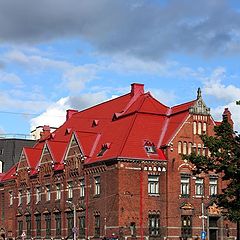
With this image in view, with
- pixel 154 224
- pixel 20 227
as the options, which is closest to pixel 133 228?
pixel 154 224

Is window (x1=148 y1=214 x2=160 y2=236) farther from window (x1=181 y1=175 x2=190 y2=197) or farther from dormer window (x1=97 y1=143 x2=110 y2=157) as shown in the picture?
dormer window (x1=97 y1=143 x2=110 y2=157)

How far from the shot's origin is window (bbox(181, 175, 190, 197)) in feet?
246

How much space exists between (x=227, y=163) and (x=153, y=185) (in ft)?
67.4

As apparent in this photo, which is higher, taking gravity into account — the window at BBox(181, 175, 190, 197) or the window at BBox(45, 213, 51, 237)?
the window at BBox(181, 175, 190, 197)

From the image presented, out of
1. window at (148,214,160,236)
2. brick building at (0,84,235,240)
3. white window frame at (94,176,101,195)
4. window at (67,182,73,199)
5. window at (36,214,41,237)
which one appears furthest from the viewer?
window at (36,214,41,237)

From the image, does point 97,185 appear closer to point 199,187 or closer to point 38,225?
point 199,187

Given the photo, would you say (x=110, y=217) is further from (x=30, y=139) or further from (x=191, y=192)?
(x=30, y=139)

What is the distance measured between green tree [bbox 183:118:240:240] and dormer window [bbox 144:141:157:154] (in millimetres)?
17330

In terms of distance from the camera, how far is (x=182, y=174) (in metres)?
75.2

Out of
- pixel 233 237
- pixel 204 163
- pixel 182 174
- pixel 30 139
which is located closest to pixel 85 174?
pixel 182 174

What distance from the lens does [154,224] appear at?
2864 inches

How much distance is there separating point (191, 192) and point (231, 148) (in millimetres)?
21134

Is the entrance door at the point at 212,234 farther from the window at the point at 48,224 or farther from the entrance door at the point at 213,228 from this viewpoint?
the window at the point at 48,224

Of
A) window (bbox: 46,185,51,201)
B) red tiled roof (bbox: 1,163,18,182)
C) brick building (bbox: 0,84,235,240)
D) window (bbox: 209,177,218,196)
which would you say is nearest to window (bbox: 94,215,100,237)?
brick building (bbox: 0,84,235,240)
